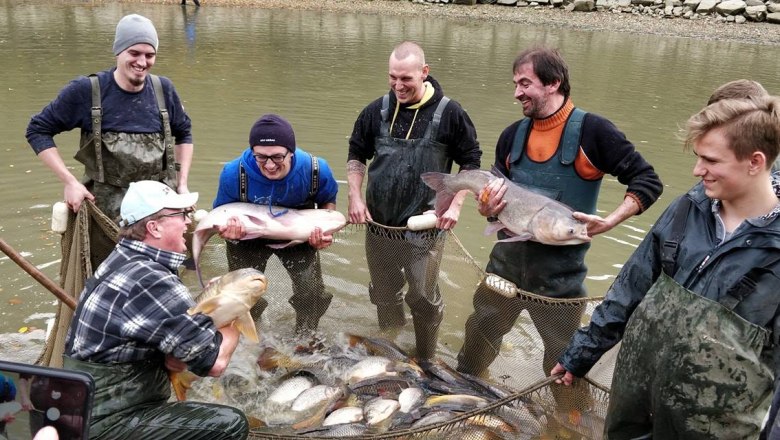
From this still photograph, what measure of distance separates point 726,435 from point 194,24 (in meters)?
23.0

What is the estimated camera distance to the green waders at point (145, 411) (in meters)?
2.91

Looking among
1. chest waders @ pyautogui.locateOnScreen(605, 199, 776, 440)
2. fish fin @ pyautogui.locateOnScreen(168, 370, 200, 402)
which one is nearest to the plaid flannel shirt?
fish fin @ pyautogui.locateOnScreen(168, 370, 200, 402)

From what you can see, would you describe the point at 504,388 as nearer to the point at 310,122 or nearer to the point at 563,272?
the point at 563,272

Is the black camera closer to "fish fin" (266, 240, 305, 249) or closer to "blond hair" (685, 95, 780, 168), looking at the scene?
"fish fin" (266, 240, 305, 249)

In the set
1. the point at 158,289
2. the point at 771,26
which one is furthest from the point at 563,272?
the point at 771,26

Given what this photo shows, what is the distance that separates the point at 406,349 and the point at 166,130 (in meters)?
2.30

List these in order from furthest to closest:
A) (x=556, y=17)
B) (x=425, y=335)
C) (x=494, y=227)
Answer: (x=556, y=17) → (x=425, y=335) → (x=494, y=227)

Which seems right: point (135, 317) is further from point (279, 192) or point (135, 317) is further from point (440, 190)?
point (440, 190)

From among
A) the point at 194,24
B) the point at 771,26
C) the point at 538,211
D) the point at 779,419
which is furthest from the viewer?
the point at 771,26

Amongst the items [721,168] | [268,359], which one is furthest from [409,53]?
[721,168]

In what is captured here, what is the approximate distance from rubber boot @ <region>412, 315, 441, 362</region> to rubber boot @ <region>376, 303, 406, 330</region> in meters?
0.13

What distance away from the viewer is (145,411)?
305 cm

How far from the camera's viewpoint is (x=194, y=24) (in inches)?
901

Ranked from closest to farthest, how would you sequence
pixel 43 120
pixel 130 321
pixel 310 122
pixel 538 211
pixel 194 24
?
pixel 130 321 < pixel 538 211 < pixel 43 120 < pixel 310 122 < pixel 194 24
